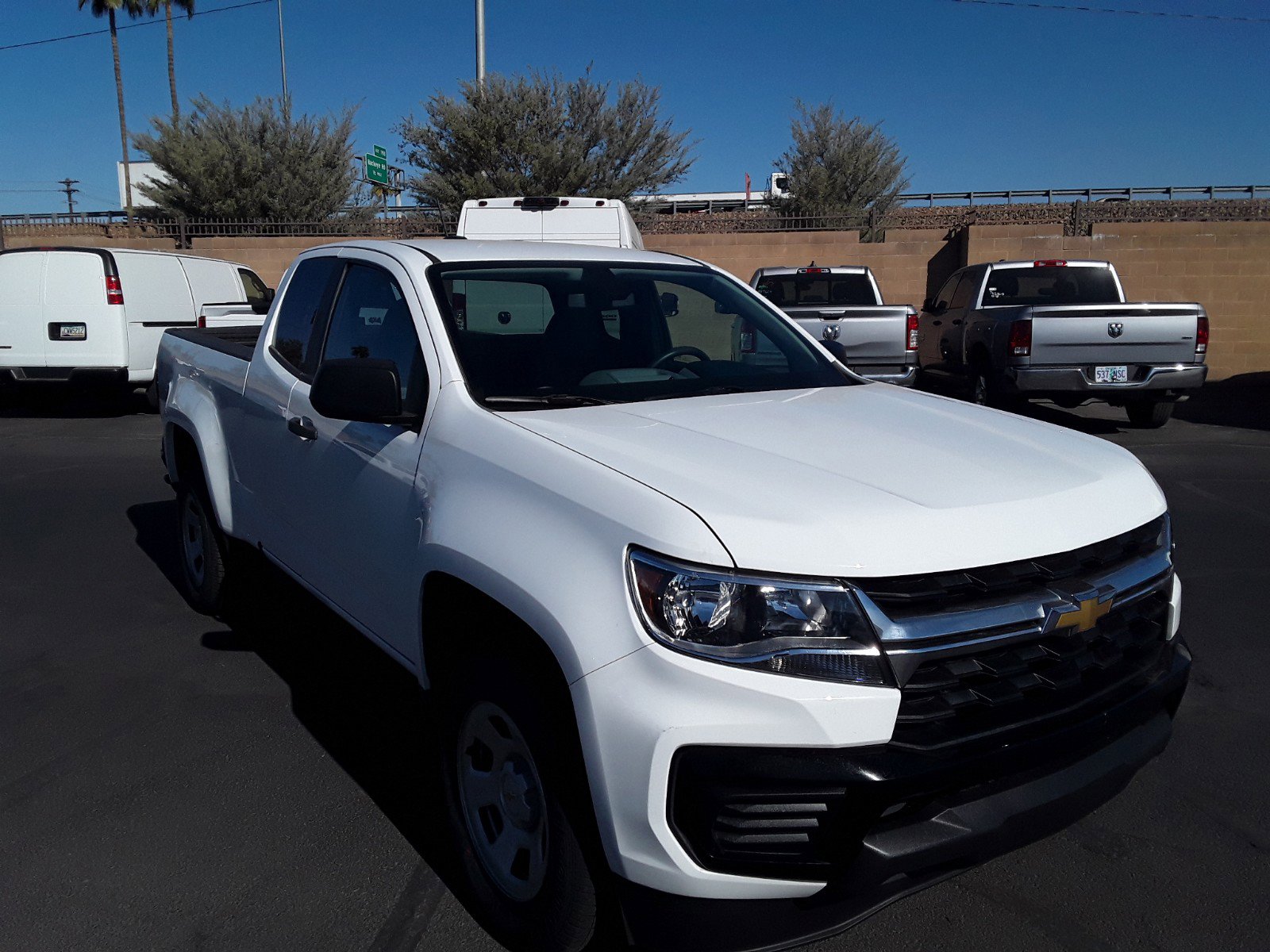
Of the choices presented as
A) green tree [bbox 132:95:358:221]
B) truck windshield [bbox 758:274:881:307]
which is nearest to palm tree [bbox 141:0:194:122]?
green tree [bbox 132:95:358:221]

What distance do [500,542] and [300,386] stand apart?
1771 mm

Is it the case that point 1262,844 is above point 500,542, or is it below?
below

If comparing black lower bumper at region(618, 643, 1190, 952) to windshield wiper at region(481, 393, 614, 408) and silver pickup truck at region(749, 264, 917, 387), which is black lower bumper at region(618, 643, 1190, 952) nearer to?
windshield wiper at region(481, 393, 614, 408)

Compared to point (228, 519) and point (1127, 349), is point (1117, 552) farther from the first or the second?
point (1127, 349)

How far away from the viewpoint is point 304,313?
164 inches

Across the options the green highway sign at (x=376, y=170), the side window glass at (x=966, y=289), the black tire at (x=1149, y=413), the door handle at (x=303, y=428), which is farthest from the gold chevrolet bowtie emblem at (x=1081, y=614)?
the green highway sign at (x=376, y=170)

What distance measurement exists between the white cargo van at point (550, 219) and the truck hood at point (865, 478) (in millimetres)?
7451

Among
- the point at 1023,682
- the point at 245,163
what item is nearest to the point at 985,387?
the point at 1023,682

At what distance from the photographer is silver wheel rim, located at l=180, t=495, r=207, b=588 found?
5109 mm

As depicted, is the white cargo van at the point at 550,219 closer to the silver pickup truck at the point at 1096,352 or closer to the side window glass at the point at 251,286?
the silver pickup truck at the point at 1096,352

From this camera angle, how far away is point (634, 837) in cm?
205

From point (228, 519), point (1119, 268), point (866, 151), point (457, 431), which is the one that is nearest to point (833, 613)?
point (457, 431)

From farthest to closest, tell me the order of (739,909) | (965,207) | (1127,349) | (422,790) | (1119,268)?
(965,207) → (1119,268) → (1127,349) → (422,790) → (739,909)

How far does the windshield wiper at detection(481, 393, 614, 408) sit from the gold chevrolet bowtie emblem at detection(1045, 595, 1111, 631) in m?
1.41
